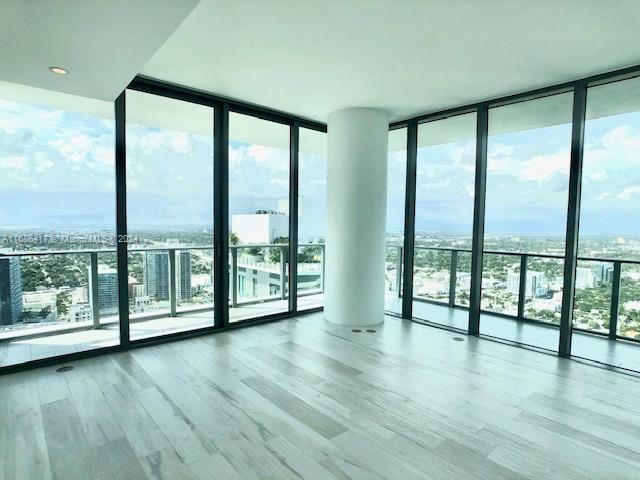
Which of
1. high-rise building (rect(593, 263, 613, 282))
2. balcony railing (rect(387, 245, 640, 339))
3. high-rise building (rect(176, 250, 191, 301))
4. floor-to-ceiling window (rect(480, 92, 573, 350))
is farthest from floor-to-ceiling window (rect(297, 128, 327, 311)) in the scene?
high-rise building (rect(593, 263, 613, 282))

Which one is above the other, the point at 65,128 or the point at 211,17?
the point at 211,17

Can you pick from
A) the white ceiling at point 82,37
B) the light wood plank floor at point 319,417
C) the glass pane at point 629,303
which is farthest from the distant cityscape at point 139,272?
the glass pane at point 629,303

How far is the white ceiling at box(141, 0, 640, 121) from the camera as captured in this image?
2307mm

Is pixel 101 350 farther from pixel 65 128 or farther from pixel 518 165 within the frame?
pixel 518 165

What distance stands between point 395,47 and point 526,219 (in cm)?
253

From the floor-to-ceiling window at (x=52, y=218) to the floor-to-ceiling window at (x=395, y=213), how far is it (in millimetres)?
3596

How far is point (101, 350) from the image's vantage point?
138 inches

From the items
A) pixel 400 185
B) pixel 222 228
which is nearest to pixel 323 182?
pixel 400 185

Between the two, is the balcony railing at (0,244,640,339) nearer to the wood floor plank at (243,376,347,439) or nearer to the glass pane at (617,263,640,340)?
the glass pane at (617,263,640,340)

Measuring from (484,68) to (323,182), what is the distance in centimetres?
268

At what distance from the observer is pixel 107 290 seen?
3775 millimetres

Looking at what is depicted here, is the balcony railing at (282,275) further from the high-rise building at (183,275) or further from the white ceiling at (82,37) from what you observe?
the white ceiling at (82,37)

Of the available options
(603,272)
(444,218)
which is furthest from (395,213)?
(603,272)

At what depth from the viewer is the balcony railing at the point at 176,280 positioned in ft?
11.4
